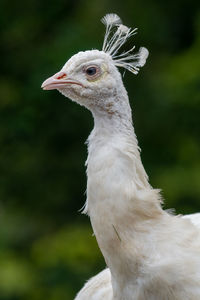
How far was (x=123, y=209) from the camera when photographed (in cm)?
347

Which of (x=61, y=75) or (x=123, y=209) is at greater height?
(x=61, y=75)

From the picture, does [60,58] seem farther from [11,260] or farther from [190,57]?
[11,260]

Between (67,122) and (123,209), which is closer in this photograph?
(123,209)

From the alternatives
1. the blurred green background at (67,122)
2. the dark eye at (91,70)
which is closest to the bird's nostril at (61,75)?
the dark eye at (91,70)

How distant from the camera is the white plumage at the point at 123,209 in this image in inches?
136

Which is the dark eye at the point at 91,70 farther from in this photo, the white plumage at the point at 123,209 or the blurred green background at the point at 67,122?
the blurred green background at the point at 67,122

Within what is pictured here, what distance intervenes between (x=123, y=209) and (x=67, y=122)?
5037 millimetres

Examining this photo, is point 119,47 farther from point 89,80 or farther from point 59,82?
point 59,82

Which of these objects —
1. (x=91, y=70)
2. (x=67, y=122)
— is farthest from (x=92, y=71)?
(x=67, y=122)

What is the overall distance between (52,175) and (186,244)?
4.93 m

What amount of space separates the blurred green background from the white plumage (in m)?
4.07

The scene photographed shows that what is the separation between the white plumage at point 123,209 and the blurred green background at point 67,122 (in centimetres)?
407

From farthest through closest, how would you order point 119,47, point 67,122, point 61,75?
point 67,122
point 119,47
point 61,75

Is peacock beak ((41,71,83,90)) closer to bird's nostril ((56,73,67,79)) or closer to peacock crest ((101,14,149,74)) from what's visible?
bird's nostril ((56,73,67,79))
